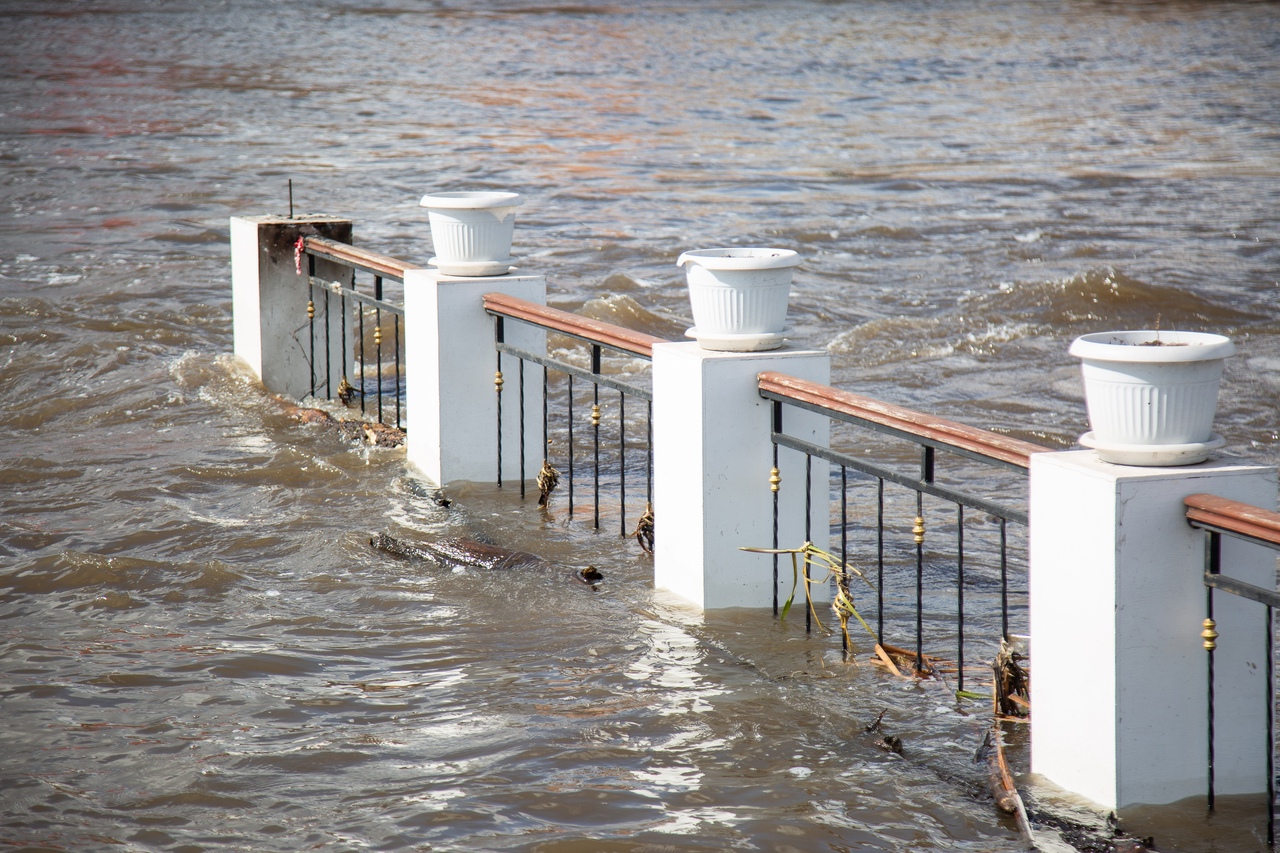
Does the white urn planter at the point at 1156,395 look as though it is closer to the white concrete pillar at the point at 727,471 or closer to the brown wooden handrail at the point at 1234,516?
the brown wooden handrail at the point at 1234,516

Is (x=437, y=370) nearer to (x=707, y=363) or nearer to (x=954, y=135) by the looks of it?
(x=707, y=363)

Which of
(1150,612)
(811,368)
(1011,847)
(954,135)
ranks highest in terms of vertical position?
(954,135)

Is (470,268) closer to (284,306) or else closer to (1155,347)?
(284,306)

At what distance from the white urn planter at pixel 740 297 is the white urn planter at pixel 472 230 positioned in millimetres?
2379

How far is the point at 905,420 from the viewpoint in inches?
184

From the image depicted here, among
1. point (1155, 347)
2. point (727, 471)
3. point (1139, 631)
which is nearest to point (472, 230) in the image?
point (727, 471)

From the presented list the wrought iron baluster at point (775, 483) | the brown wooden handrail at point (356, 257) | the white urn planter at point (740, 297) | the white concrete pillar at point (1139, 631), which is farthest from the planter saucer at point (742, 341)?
the brown wooden handrail at point (356, 257)

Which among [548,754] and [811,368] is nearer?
[548,754]

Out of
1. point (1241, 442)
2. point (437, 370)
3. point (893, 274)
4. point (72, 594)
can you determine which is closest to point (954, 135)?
point (893, 274)

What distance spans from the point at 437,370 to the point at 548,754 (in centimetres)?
373

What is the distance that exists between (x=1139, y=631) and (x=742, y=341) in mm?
2239

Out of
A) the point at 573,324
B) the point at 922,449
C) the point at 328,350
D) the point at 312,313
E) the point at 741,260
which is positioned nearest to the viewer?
the point at 922,449

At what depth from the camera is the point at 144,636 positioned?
217 inches

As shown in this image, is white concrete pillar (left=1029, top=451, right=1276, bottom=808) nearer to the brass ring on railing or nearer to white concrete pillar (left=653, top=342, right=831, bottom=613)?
the brass ring on railing
